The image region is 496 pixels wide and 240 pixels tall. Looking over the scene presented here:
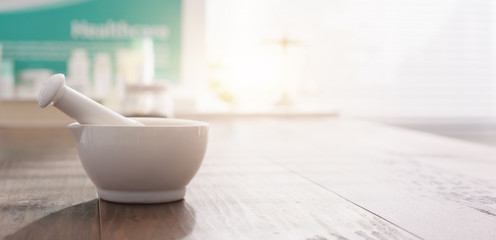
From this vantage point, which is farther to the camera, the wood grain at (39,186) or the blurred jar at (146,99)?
the blurred jar at (146,99)

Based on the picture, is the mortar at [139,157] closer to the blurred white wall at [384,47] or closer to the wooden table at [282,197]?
the wooden table at [282,197]

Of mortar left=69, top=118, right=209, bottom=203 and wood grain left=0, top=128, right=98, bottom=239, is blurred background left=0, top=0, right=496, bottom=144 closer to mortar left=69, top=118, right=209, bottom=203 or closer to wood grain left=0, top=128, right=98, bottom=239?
wood grain left=0, top=128, right=98, bottom=239

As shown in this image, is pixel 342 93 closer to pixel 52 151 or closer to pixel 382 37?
pixel 382 37

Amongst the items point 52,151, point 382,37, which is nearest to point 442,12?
point 382,37

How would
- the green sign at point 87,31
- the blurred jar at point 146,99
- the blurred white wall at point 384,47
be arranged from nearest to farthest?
1. the blurred jar at point 146,99
2. the green sign at point 87,31
3. the blurred white wall at point 384,47

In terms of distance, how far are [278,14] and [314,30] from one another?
195 millimetres

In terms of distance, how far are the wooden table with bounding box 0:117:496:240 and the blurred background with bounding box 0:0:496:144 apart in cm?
116

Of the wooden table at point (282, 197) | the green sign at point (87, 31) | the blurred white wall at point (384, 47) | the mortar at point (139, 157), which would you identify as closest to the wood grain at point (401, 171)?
the wooden table at point (282, 197)

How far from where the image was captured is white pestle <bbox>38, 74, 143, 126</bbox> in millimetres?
604

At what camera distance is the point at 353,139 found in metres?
1.42

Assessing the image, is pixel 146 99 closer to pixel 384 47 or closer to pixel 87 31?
pixel 87 31

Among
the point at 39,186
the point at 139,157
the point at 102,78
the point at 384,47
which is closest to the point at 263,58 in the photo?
the point at 384,47

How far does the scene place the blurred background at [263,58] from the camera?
2520mm

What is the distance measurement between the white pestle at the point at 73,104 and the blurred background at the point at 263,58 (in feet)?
4.83
